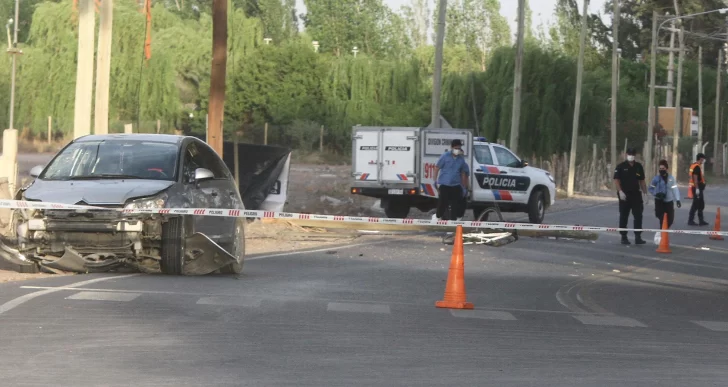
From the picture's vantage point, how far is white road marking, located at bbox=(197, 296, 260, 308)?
11305 millimetres

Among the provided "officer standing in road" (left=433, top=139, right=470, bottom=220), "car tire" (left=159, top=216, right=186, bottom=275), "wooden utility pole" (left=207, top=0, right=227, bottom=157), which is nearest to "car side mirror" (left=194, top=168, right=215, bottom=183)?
"car tire" (left=159, top=216, right=186, bottom=275)

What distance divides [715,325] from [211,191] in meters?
5.87

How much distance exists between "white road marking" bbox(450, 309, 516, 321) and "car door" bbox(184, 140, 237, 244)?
3384 mm

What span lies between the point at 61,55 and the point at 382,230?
36.1m

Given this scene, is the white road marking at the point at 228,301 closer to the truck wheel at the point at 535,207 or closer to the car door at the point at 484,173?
the car door at the point at 484,173

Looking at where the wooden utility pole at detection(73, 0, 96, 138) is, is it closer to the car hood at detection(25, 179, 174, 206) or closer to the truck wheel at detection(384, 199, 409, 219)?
the truck wheel at detection(384, 199, 409, 219)

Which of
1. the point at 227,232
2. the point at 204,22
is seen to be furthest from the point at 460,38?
the point at 227,232

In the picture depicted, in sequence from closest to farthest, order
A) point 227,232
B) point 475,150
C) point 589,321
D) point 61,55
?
point 589,321
point 227,232
point 475,150
point 61,55

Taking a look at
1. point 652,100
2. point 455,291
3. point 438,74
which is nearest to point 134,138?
point 455,291

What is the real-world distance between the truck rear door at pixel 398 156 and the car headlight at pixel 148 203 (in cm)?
1621

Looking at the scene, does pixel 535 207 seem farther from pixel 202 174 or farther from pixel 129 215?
pixel 129 215

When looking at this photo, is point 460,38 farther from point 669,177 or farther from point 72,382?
point 72,382

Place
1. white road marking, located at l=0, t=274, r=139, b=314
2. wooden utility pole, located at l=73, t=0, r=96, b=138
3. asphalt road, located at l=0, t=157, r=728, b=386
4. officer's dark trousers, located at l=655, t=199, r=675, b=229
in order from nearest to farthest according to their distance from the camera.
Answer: asphalt road, located at l=0, t=157, r=728, b=386
white road marking, located at l=0, t=274, r=139, b=314
wooden utility pole, located at l=73, t=0, r=96, b=138
officer's dark trousers, located at l=655, t=199, r=675, b=229

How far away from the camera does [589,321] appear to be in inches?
453
